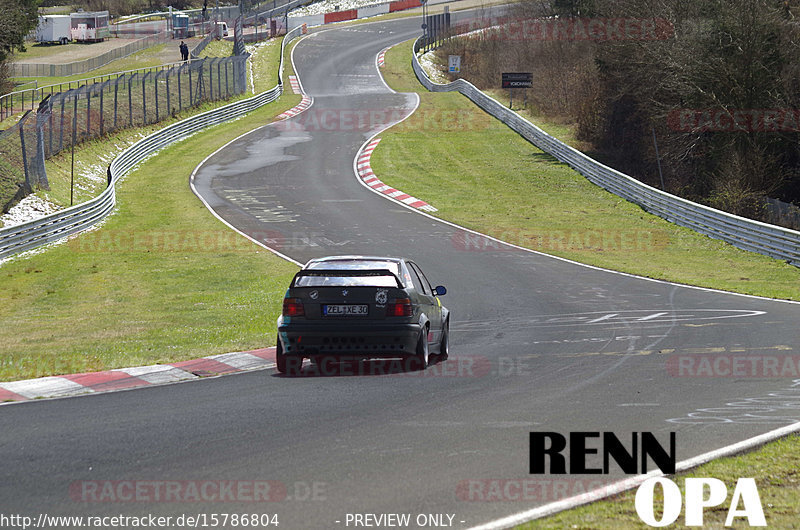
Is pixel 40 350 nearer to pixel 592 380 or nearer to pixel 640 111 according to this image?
pixel 592 380

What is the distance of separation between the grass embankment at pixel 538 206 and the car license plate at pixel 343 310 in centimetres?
1357

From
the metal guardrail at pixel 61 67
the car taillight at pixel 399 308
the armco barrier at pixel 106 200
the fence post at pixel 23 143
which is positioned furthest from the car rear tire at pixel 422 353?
the metal guardrail at pixel 61 67

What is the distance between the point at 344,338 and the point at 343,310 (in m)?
0.35

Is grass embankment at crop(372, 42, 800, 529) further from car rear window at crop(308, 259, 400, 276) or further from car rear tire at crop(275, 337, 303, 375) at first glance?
car rear tire at crop(275, 337, 303, 375)

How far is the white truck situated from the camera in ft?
299

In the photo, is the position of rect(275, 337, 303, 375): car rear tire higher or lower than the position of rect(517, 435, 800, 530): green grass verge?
lower

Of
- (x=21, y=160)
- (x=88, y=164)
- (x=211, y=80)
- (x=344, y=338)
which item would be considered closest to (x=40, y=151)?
(x=21, y=160)

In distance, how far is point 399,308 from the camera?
1166cm

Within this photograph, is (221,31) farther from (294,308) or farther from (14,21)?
(294,308)

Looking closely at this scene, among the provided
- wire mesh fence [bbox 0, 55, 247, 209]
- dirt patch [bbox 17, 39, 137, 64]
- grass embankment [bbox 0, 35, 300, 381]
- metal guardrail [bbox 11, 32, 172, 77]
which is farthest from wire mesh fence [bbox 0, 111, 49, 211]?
dirt patch [bbox 17, 39, 137, 64]

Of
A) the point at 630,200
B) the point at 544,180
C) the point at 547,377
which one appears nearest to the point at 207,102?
the point at 544,180

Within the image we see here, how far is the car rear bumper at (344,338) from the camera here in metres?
11.5

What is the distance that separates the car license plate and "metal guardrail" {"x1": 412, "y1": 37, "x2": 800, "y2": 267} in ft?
62.0

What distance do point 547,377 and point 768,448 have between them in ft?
12.3
